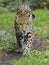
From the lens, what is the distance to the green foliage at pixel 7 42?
427 inches

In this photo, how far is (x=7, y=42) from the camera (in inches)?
454

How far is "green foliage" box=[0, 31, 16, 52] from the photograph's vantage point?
427 inches

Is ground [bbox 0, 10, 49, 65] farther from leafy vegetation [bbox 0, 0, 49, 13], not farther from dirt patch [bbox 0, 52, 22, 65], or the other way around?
leafy vegetation [bbox 0, 0, 49, 13]

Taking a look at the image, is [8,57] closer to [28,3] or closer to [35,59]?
[35,59]

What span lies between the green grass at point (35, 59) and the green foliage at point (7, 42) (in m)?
1.05

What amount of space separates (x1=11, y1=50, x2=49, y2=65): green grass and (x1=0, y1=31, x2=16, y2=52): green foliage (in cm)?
105

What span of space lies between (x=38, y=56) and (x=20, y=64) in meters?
0.87

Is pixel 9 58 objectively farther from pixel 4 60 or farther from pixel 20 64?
pixel 20 64

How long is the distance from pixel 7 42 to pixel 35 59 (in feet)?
7.18

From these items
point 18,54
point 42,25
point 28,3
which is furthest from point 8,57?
point 28,3

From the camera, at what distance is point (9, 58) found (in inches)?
394

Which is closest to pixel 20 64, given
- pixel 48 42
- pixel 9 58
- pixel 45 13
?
Result: pixel 9 58

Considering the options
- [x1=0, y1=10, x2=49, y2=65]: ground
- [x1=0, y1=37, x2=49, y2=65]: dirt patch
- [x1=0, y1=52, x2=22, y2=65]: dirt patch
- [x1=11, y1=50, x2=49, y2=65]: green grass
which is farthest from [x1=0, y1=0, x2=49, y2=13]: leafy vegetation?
[x1=11, y1=50, x2=49, y2=65]: green grass

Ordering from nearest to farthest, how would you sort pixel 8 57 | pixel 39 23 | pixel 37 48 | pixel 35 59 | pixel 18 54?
1. pixel 35 59
2. pixel 8 57
3. pixel 18 54
4. pixel 37 48
5. pixel 39 23
